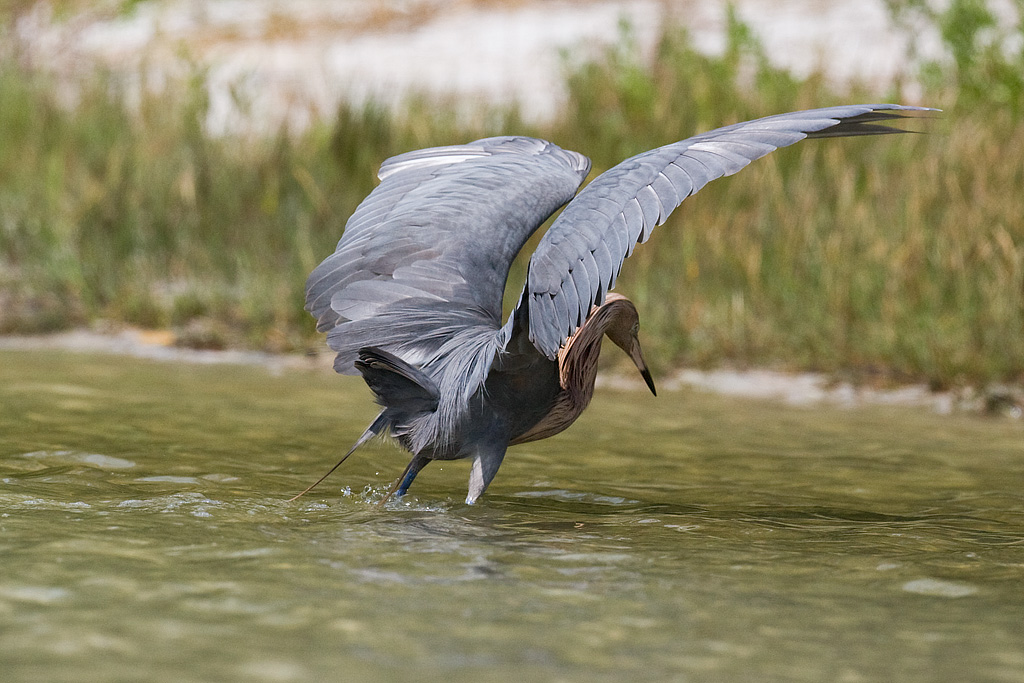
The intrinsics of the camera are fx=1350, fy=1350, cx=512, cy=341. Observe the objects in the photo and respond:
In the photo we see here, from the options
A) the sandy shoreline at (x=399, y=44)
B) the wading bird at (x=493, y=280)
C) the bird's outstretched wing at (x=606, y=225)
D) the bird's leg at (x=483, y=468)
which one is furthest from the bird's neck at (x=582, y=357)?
the sandy shoreline at (x=399, y=44)

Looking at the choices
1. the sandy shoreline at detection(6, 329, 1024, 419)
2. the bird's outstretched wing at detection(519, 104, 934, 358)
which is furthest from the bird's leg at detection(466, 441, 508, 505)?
Answer: the sandy shoreline at detection(6, 329, 1024, 419)

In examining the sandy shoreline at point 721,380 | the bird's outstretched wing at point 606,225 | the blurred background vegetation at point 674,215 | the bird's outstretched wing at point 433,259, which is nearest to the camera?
the bird's outstretched wing at point 606,225

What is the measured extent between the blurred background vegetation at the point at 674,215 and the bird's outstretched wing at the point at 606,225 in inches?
105

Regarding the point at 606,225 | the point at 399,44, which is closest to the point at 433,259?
the point at 606,225

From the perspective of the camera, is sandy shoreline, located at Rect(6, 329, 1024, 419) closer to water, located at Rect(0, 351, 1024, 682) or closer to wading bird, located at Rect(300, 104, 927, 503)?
water, located at Rect(0, 351, 1024, 682)

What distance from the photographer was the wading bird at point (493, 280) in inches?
122

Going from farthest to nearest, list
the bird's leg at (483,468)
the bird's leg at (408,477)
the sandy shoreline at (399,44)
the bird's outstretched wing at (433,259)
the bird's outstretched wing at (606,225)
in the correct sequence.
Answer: the sandy shoreline at (399,44)
the bird's outstretched wing at (433,259)
the bird's leg at (408,477)
the bird's leg at (483,468)
the bird's outstretched wing at (606,225)

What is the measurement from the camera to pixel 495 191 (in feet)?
13.1

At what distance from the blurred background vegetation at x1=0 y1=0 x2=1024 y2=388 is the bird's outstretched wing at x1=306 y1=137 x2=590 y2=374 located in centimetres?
211

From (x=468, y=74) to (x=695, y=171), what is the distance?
7449 millimetres

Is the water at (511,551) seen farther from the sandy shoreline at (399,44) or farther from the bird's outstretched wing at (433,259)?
the sandy shoreline at (399,44)

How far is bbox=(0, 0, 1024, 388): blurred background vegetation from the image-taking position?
594cm

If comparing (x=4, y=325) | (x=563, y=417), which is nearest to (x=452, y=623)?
(x=563, y=417)

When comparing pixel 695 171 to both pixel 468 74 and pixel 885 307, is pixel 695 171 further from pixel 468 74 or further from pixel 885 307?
pixel 468 74
